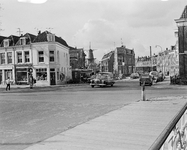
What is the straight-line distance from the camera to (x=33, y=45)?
38.0 meters

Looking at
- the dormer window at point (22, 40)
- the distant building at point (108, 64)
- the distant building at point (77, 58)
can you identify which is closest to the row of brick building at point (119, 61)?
the distant building at point (108, 64)

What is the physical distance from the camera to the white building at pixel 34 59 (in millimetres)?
37444

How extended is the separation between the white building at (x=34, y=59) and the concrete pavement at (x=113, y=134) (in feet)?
96.4

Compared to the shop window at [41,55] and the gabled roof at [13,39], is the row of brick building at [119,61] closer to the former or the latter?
the gabled roof at [13,39]

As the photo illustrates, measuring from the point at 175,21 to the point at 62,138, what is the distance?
2690cm

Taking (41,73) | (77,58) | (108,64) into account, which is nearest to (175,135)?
(41,73)

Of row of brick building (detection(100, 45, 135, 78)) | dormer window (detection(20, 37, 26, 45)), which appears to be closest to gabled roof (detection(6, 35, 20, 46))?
dormer window (detection(20, 37, 26, 45))

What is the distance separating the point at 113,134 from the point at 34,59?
3305 cm

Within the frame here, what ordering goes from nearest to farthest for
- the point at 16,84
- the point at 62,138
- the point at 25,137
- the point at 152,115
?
the point at 62,138, the point at 25,137, the point at 152,115, the point at 16,84

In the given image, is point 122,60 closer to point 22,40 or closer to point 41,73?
point 22,40

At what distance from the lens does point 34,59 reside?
125 ft

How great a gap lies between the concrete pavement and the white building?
96.4 feet

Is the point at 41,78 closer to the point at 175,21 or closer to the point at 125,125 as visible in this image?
the point at 175,21

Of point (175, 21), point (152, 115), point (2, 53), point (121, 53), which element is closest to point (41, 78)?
point (2, 53)
